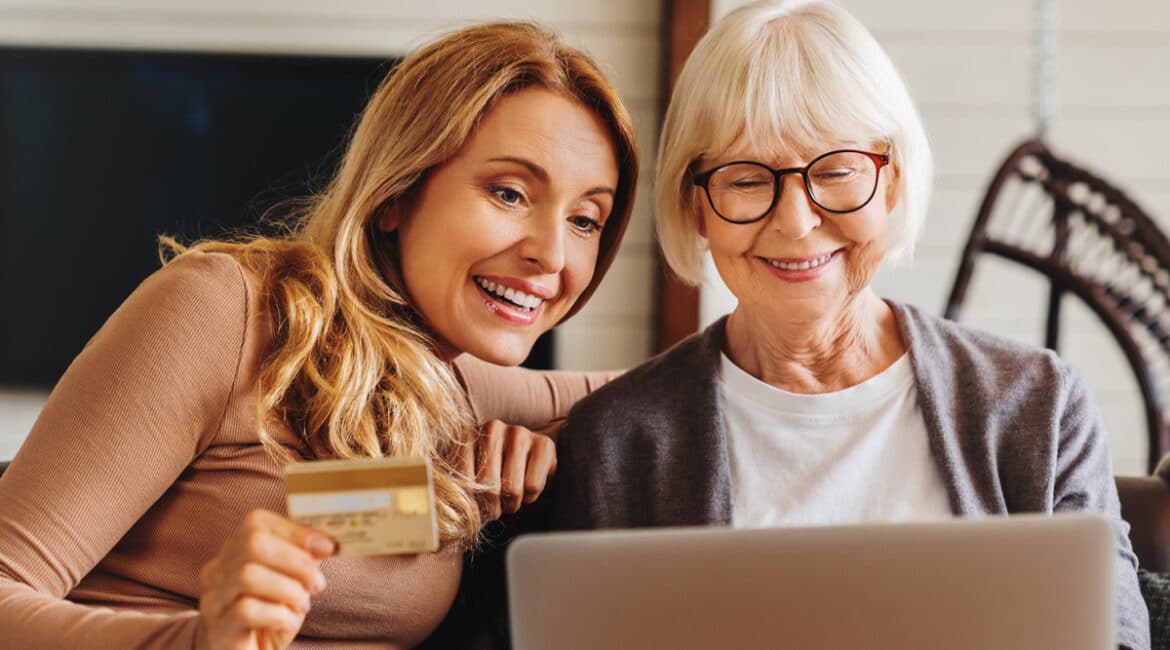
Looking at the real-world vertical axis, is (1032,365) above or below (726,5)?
below

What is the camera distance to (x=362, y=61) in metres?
3.07

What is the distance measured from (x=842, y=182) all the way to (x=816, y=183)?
0.11 feet

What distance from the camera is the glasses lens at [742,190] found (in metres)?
1.35

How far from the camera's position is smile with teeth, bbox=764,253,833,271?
1.37m

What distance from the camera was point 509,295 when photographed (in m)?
1.38

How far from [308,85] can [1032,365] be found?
2231mm

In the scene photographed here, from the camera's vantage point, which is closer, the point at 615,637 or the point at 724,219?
the point at 615,637

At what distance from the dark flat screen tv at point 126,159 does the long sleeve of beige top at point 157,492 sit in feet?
6.22

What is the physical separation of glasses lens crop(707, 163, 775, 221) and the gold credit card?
68 cm

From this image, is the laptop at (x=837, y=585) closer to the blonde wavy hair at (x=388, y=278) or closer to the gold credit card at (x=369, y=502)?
the gold credit card at (x=369, y=502)

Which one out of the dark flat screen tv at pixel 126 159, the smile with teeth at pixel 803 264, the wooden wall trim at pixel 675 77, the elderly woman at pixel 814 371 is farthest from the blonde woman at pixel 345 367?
the dark flat screen tv at pixel 126 159

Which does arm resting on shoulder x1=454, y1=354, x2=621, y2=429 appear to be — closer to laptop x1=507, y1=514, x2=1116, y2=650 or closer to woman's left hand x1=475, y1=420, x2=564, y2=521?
woman's left hand x1=475, y1=420, x2=564, y2=521

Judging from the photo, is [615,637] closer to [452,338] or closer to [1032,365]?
[452,338]

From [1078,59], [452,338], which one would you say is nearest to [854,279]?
[452,338]
